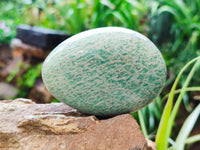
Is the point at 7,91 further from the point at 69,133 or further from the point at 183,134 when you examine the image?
the point at 183,134

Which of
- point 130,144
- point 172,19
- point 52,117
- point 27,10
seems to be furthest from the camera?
point 27,10

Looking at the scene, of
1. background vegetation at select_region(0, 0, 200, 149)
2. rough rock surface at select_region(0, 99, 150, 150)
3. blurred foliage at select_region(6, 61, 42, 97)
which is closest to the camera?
rough rock surface at select_region(0, 99, 150, 150)

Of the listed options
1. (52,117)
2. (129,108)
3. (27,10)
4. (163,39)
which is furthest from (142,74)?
(27,10)

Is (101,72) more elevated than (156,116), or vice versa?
(101,72)

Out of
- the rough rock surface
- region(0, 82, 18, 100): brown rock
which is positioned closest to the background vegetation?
region(0, 82, 18, 100): brown rock

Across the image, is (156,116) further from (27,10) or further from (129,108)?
(27,10)

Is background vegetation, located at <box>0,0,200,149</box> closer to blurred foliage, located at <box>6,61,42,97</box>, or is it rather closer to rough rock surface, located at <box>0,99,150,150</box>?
blurred foliage, located at <box>6,61,42,97</box>
